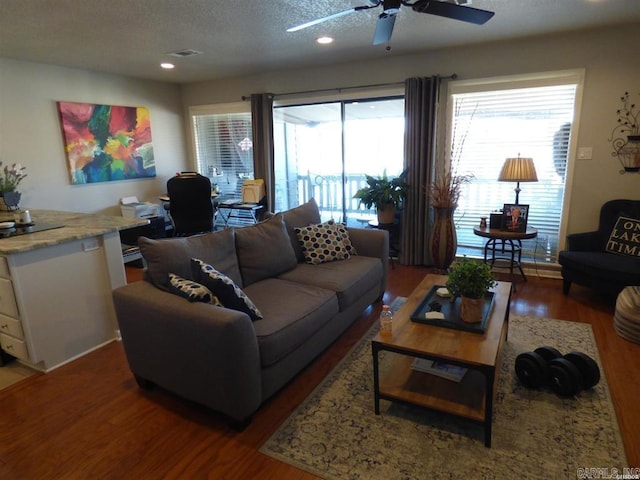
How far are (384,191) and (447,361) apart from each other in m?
2.83

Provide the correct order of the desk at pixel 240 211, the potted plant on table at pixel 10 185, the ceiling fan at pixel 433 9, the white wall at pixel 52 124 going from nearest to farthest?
the ceiling fan at pixel 433 9, the potted plant on table at pixel 10 185, the white wall at pixel 52 124, the desk at pixel 240 211

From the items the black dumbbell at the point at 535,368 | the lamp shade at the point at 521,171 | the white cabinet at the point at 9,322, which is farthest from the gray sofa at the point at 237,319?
the lamp shade at the point at 521,171

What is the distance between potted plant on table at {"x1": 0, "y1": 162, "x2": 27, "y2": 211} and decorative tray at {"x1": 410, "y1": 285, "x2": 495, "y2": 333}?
3929mm

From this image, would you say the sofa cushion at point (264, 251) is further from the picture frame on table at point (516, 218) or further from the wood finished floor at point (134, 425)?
the picture frame on table at point (516, 218)

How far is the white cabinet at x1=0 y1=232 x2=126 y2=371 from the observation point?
243 cm

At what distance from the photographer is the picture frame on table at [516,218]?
3.78m

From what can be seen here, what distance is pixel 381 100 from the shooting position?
15.7 feet

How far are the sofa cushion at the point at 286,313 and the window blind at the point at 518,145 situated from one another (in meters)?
2.69

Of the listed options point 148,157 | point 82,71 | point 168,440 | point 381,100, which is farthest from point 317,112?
point 168,440

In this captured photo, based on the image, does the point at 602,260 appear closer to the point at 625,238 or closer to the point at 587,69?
the point at 625,238

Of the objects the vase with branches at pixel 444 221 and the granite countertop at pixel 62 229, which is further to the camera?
the vase with branches at pixel 444 221

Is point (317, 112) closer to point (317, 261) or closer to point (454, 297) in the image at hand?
point (317, 261)

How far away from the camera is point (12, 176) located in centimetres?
416

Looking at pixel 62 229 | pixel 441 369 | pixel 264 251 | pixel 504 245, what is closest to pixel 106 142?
pixel 62 229
